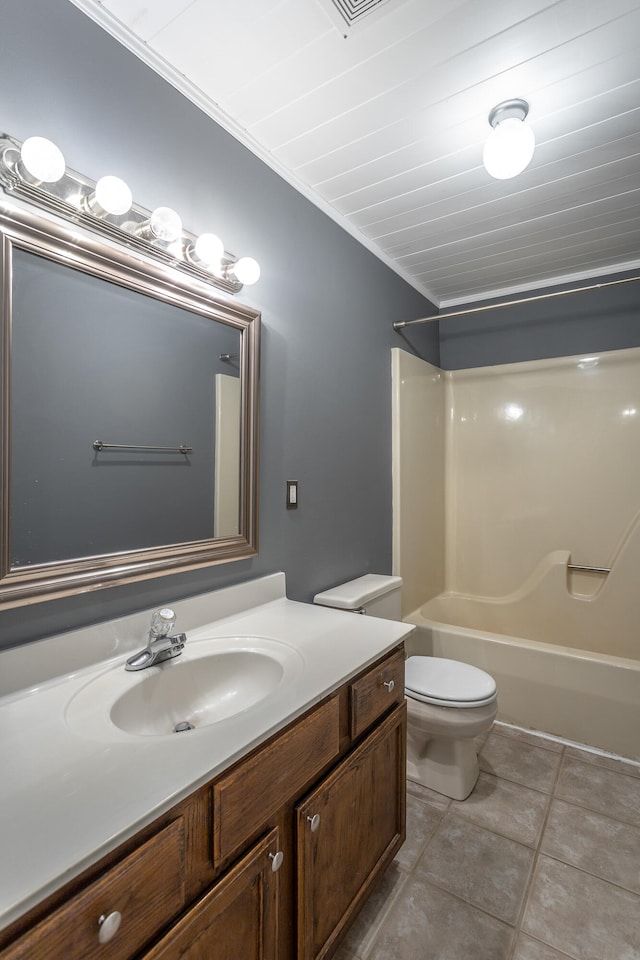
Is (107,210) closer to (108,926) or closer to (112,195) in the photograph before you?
(112,195)

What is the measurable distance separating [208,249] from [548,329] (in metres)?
2.26

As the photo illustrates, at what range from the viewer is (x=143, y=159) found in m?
1.25

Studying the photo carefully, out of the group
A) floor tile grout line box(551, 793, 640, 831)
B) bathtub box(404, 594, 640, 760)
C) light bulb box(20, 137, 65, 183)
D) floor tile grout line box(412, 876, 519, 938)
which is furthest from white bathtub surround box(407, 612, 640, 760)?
light bulb box(20, 137, 65, 183)

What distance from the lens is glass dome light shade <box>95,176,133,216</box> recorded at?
3.48 ft

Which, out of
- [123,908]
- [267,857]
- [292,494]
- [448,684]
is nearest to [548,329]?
[292,494]

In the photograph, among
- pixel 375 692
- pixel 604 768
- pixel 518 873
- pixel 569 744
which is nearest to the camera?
pixel 375 692

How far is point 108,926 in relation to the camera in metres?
0.60

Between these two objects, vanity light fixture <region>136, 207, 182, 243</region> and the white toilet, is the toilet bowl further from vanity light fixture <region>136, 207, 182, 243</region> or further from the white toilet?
Answer: vanity light fixture <region>136, 207, 182, 243</region>

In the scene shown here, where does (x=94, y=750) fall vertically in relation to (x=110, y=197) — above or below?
below

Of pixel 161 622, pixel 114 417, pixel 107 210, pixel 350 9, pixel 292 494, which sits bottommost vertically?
pixel 161 622

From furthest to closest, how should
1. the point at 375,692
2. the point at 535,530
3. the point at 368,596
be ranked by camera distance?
the point at 535,530 → the point at 368,596 → the point at 375,692

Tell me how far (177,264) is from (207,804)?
1.29 meters

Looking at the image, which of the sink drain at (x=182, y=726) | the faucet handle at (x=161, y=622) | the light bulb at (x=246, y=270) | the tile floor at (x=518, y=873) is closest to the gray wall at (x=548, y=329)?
the light bulb at (x=246, y=270)

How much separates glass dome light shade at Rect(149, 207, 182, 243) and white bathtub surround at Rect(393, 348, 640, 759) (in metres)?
1.49
